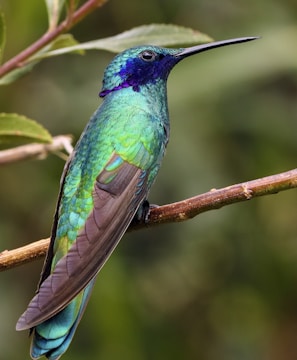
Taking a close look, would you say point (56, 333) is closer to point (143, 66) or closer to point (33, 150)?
point (33, 150)

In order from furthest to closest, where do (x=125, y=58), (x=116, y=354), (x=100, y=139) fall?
1. (x=116, y=354)
2. (x=125, y=58)
3. (x=100, y=139)

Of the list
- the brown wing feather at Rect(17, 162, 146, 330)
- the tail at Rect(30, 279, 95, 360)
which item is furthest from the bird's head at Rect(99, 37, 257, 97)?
the tail at Rect(30, 279, 95, 360)

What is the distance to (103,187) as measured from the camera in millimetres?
3090

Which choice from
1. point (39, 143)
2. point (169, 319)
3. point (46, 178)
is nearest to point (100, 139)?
point (39, 143)

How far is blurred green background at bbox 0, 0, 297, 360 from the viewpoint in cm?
429

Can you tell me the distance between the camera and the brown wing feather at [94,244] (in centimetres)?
267

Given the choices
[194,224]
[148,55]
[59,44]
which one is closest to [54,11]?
[59,44]

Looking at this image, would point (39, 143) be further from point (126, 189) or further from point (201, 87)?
→ point (201, 87)

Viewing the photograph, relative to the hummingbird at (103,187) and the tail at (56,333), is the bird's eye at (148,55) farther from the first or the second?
the tail at (56,333)

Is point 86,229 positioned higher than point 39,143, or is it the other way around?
point 39,143

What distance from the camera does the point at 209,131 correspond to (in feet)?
15.0

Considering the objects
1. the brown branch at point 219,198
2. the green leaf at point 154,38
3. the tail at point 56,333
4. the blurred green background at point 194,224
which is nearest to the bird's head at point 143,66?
the green leaf at point 154,38

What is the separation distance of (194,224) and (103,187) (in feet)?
4.27

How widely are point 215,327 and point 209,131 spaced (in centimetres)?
99
